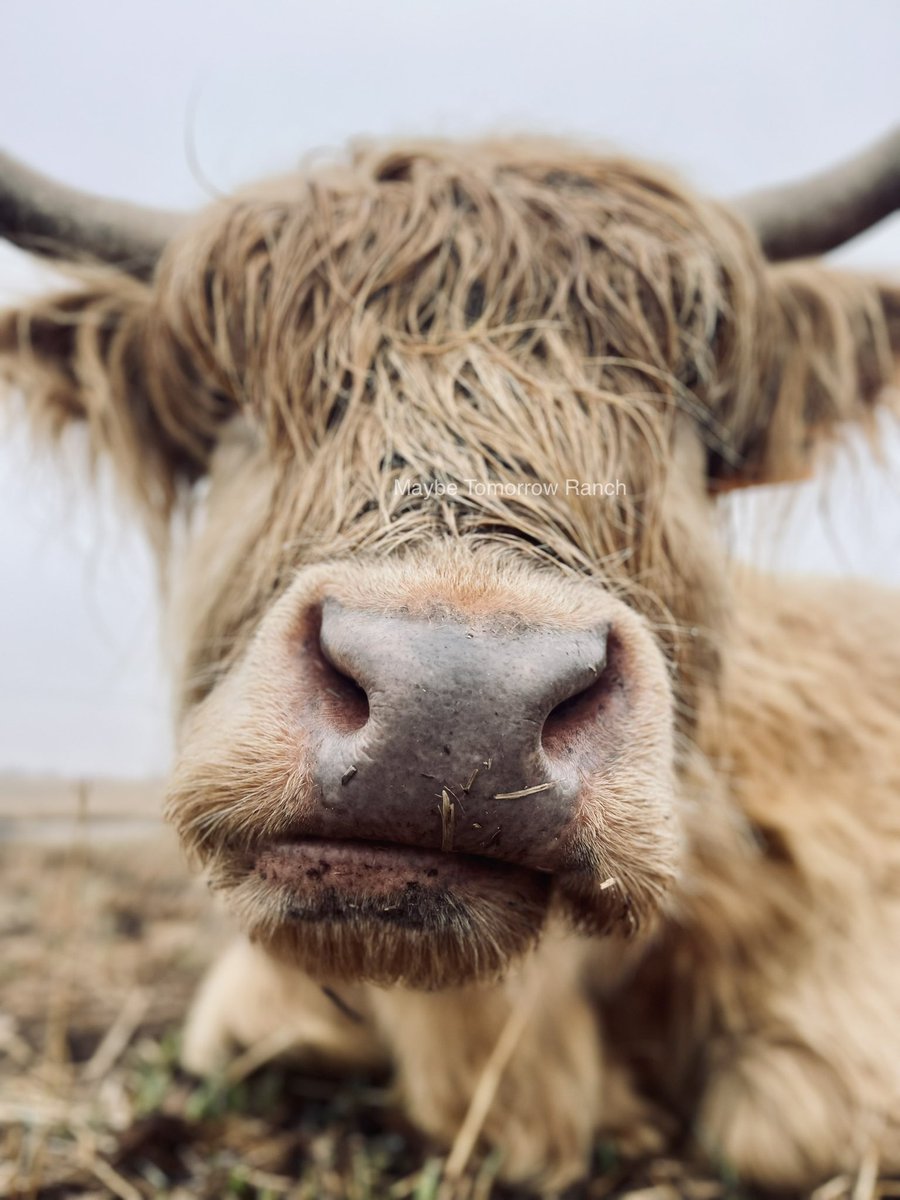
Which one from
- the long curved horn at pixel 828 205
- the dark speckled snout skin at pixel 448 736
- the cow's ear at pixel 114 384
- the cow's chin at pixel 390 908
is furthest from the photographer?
the cow's ear at pixel 114 384

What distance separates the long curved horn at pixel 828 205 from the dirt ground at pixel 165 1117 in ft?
7.42

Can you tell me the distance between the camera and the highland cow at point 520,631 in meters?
1.50

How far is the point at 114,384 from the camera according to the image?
2840 mm

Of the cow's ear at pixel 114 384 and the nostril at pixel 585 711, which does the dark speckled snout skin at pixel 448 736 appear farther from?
the cow's ear at pixel 114 384

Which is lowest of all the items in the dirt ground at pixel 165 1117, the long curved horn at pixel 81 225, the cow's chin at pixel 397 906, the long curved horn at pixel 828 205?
the dirt ground at pixel 165 1117

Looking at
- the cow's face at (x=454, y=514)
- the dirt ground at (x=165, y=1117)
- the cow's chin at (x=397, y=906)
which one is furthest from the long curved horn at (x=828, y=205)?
the dirt ground at (x=165, y=1117)

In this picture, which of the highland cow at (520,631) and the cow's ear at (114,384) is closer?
the highland cow at (520,631)

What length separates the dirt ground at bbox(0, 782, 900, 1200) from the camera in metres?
2.46

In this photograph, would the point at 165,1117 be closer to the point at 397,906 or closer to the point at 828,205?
the point at 397,906

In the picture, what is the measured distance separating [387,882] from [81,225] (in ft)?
6.61

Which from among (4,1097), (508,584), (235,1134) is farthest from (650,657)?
(4,1097)

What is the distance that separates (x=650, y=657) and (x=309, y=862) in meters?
0.63

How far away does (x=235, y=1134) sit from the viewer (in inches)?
109

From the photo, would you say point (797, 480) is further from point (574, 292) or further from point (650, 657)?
point (650, 657)
